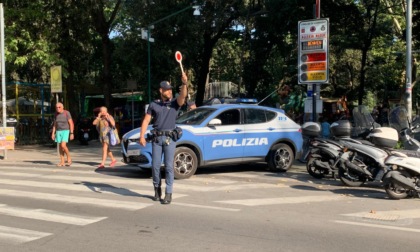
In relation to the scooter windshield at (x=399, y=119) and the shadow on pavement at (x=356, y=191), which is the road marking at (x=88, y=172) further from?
the scooter windshield at (x=399, y=119)

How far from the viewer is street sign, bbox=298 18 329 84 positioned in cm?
1258

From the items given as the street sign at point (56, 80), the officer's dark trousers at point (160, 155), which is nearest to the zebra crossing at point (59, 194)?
the officer's dark trousers at point (160, 155)

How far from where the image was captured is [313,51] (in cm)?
1277

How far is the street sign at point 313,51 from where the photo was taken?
41.3ft

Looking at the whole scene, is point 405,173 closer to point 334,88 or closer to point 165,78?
point 165,78

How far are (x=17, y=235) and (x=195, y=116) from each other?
5.85 metres

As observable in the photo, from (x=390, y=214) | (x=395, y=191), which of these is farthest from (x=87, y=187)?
(x=395, y=191)

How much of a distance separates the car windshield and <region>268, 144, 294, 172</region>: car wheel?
1882mm

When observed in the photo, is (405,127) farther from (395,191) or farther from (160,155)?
(160,155)

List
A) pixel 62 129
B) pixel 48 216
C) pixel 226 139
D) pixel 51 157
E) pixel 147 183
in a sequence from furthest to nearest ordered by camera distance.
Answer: pixel 51 157 < pixel 62 129 < pixel 226 139 < pixel 147 183 < pixel 48 216

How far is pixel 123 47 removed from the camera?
29656 millimetres

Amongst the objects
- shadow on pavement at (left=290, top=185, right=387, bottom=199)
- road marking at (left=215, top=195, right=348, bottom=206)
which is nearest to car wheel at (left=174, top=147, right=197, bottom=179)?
shadow on pavement at (left=290, top=185, right=387, bottom=199)

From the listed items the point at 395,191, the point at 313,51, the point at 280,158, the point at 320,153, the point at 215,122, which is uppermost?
the point at 313,51

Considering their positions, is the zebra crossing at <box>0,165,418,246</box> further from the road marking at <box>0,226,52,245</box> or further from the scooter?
the scooter
